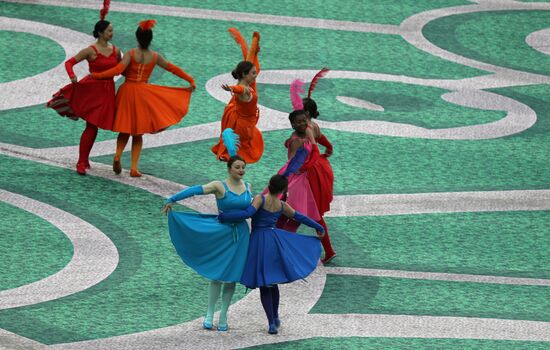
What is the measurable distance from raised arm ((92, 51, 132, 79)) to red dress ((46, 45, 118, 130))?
0.17 meters

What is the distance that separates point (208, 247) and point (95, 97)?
4735 mm

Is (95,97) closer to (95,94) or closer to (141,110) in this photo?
(95,94)

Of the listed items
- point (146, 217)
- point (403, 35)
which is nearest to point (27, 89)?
point (146, 217)

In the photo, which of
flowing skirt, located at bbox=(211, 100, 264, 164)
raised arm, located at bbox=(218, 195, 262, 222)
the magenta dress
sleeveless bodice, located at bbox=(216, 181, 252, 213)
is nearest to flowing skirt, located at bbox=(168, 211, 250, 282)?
raised arm, located at bbox=(218, 195, 262, 222)

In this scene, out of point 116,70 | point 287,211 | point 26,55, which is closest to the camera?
point 287,211

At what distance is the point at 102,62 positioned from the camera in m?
16.3

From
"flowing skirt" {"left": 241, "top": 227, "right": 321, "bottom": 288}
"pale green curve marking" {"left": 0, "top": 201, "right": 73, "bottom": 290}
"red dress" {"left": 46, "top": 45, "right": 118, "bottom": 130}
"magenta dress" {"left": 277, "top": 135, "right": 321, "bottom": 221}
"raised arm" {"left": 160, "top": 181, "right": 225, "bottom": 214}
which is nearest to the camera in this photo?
"raised arm" {"left": 160, "top": 181, "right": 225, "bottom": 214}

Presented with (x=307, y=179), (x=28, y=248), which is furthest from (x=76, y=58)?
(x=307, y=179)

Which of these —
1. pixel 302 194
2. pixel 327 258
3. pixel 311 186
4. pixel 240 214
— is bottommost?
pixel 240 214

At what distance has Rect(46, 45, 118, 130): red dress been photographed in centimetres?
1631

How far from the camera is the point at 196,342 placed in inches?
476

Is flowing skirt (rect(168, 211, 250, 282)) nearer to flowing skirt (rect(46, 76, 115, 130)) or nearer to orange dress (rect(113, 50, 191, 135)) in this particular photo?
orange dress (rect(113, 50, 191, 135))

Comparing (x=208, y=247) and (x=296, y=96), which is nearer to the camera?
(x=208, y=247)

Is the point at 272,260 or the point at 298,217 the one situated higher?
the point at 298,217
